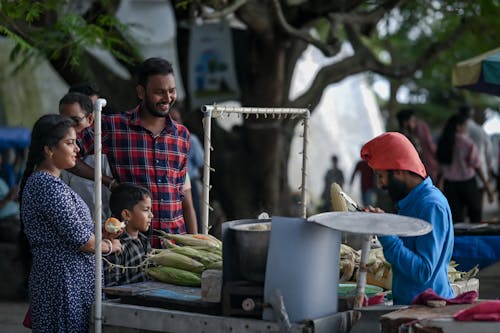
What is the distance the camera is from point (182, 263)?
5160mm

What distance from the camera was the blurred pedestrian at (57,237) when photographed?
4.82 meters

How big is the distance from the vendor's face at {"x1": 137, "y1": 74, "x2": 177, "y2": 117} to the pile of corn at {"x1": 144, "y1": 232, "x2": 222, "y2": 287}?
844 mm

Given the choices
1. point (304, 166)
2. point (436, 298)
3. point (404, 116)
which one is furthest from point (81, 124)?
point (404, 116)

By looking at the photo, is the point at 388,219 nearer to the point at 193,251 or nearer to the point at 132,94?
the point at 193,251

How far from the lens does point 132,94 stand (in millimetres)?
11398

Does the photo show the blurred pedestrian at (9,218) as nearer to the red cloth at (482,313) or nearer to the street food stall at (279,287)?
the street food stall at (279,287)

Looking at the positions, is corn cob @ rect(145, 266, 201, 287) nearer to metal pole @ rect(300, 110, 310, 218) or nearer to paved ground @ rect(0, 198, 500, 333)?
metal pole @ rect(300, 110, 310, 218)

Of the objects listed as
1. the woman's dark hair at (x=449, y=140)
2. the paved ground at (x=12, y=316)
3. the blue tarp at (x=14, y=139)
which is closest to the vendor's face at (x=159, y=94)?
the paved ground at (x=12, y=316)

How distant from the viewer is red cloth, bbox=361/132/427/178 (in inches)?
179

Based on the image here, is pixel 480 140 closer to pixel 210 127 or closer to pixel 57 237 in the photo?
pixel 210 127

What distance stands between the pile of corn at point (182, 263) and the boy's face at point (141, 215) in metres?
0.20

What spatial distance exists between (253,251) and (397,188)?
30.4 inches

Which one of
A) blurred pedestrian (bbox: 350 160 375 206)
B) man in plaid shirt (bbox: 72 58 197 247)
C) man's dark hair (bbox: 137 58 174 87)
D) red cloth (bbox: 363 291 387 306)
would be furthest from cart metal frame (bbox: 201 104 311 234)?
blurred pedestrian (bbox: 350 160 375 206)

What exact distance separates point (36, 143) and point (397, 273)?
1.93 m
